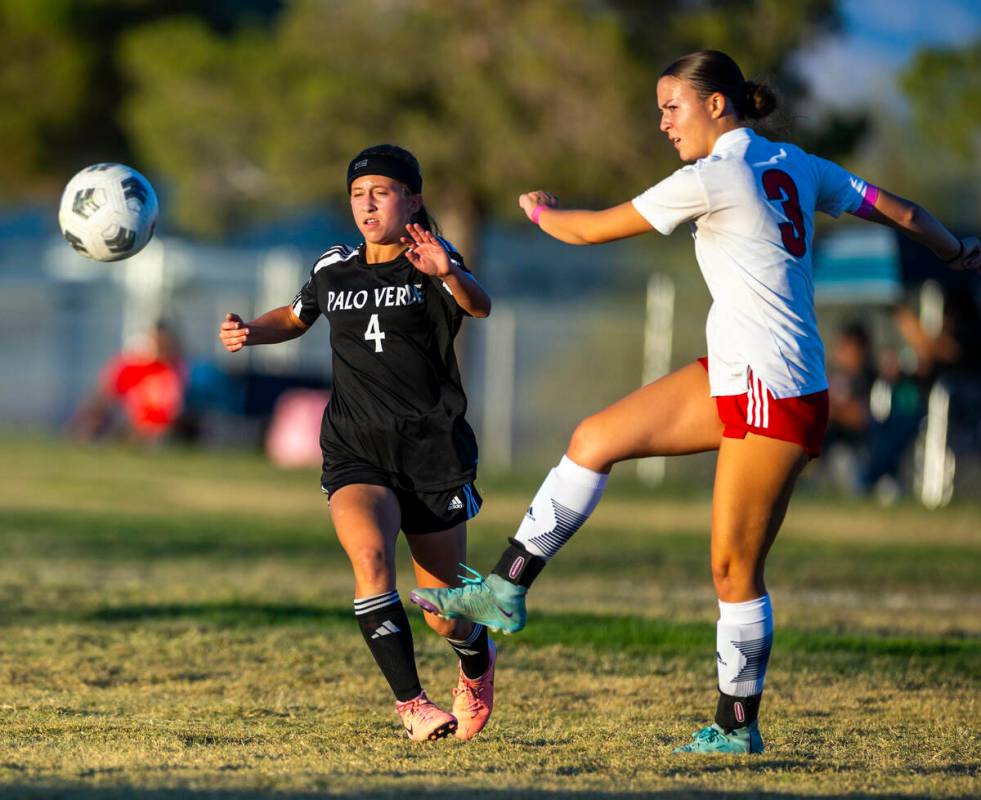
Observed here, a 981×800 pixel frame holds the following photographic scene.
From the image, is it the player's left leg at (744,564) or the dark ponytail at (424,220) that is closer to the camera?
the player's left leg at (744,564)

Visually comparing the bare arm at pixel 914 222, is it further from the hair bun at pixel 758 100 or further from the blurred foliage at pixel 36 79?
the blurred foliage at pixel 36 79

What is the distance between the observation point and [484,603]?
5066mm

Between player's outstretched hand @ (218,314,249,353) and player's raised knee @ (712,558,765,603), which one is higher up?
player's outstretched hand @ (218,314,249,353)

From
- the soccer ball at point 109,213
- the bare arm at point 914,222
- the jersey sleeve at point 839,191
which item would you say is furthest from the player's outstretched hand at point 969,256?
the soccer ball at point 109,213

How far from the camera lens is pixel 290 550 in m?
11.8

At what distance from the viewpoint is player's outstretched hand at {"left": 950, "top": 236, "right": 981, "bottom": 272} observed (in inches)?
215

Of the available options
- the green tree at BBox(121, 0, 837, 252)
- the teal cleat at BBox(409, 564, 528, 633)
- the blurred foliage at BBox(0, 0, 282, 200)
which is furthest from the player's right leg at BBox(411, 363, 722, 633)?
the blurred foliage at BBox(0, 0, 282, 200)

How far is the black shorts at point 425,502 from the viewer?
541 centimetres

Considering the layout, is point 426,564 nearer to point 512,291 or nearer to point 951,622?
point 951,622

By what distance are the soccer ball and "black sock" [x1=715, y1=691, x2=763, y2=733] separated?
310cm

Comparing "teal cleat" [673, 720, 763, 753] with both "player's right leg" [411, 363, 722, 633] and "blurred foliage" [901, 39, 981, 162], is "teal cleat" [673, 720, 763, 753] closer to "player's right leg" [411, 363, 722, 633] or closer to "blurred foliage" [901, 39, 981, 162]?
"player's right leg" [411, 363, 722, 633]

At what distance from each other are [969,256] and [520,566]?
1909 mm

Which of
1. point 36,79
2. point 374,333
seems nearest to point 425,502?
point 374,333

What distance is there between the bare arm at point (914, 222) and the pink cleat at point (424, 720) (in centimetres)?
215
